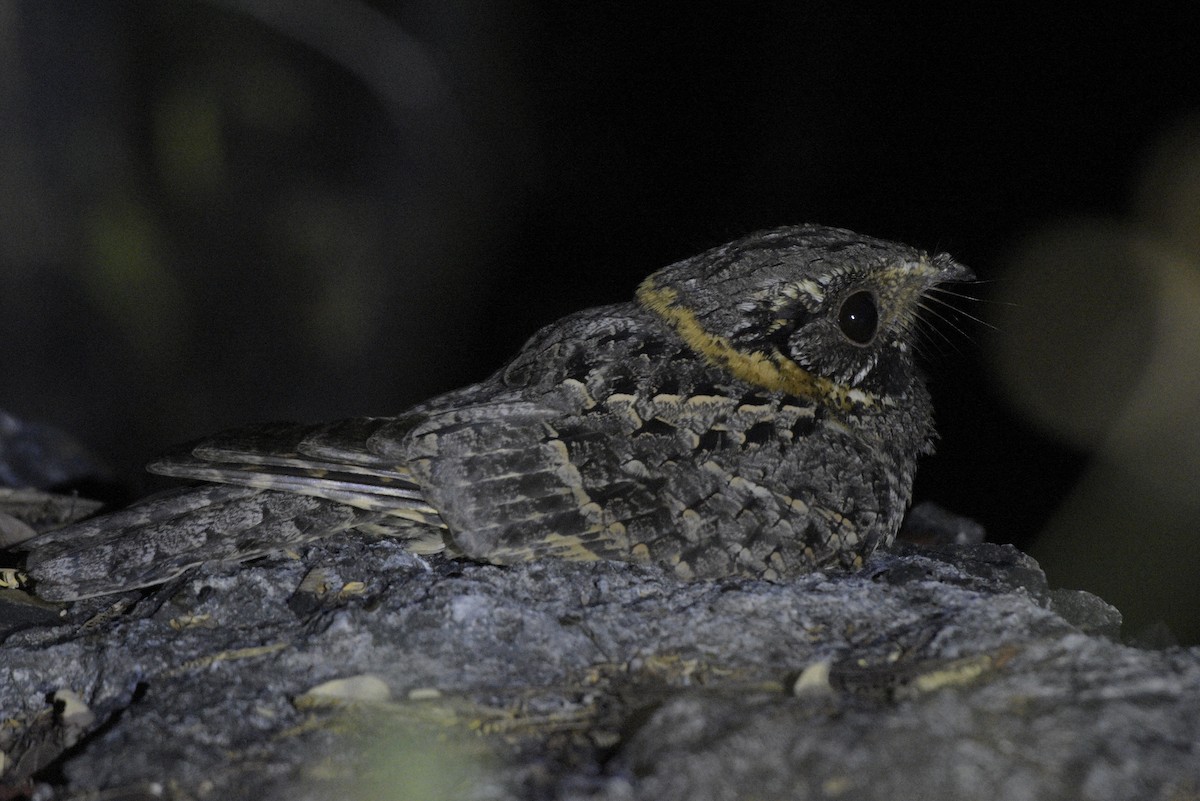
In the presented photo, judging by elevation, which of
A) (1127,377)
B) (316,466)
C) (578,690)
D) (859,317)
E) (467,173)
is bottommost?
(578,690)

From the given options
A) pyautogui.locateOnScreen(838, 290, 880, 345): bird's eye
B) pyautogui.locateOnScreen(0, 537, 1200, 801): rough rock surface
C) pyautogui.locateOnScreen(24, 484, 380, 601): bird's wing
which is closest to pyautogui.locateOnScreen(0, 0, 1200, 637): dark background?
pyautogui.locateOnScreen(838, 290, 880, 345): bird's eye

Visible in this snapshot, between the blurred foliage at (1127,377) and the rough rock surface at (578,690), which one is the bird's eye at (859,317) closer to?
the rough rock surface at (578,690)

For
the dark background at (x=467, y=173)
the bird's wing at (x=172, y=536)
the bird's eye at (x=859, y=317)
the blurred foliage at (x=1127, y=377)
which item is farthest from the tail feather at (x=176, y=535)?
the blurred foliage at (x=1127, y=377)

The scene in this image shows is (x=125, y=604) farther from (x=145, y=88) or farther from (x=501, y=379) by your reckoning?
(x=145, y=88)

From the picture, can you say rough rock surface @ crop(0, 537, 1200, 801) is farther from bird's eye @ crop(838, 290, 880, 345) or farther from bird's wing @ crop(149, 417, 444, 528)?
bird's eye @ crop(838, 290, 880, 345)

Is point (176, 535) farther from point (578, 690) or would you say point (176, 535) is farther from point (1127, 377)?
point (1127, 377)

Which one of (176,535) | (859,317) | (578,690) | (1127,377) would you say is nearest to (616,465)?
(578,690)
